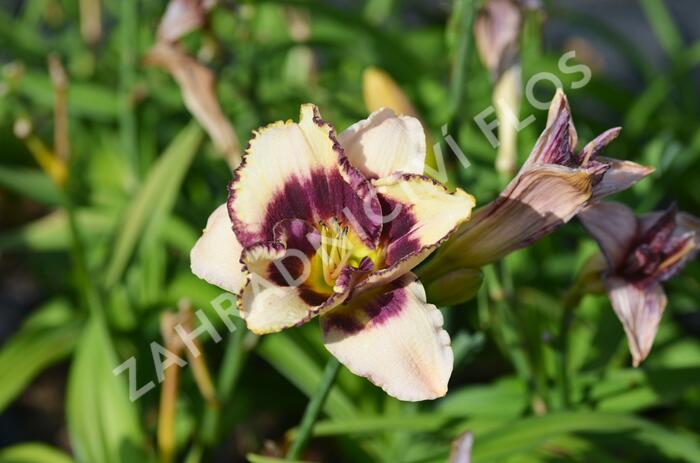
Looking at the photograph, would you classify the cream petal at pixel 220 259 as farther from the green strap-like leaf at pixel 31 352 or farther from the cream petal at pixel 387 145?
the green strap-like leaf at pixel 31 352

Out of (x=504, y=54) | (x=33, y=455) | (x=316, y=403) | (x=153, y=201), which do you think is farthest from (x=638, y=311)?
(x=33, y=455)

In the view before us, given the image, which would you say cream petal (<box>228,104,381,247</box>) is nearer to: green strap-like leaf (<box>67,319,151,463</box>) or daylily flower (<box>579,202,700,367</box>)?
daylily flower (<box>579,202,700,367</box>)

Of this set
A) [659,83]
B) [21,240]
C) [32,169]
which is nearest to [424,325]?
[21,240]

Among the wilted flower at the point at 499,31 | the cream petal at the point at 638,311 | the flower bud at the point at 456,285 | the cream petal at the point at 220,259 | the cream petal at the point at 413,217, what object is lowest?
the cream petal at the point at 638,311

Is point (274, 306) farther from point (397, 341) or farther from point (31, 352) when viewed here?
point (31, 352)

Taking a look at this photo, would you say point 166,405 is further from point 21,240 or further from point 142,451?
point 21,240

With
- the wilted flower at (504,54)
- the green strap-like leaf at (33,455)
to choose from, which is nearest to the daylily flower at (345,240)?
the wilted flower at (504,54)

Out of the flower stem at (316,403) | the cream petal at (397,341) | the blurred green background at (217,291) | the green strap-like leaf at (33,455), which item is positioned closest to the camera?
the cream petal at (397,341)
